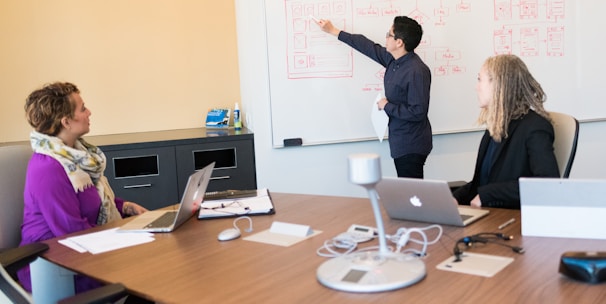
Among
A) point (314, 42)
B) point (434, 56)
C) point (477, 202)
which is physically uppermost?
point (314, 42)

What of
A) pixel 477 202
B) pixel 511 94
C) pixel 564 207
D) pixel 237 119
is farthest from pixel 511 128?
pixel 237 119

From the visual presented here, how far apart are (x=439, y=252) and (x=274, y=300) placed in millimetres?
516

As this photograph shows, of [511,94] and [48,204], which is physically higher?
[511,94]

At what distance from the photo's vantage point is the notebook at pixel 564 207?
1657 mm

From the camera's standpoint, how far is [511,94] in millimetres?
2395

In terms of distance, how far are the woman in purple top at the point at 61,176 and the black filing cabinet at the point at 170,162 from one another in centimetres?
116

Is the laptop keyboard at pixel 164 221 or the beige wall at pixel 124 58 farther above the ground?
the beige wall at pixel 124 58

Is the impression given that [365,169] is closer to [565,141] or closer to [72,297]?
[72,297]

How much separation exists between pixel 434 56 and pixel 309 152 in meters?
1.07

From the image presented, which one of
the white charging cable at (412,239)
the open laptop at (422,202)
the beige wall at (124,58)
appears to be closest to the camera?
the white charging cable at (412,239)

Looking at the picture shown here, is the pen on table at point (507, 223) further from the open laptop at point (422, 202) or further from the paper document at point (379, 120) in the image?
the paper document at point (379, 120)

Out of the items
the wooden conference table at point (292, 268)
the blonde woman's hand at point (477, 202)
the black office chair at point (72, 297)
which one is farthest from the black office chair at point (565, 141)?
the black office chair at point (72, 297)

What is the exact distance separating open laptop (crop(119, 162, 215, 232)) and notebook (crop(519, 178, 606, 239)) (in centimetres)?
111

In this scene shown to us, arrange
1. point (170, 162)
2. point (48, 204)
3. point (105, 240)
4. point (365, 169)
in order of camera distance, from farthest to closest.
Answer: point (170, 162) < point (48, 204) < point (105, 240) < point (365, 169)
